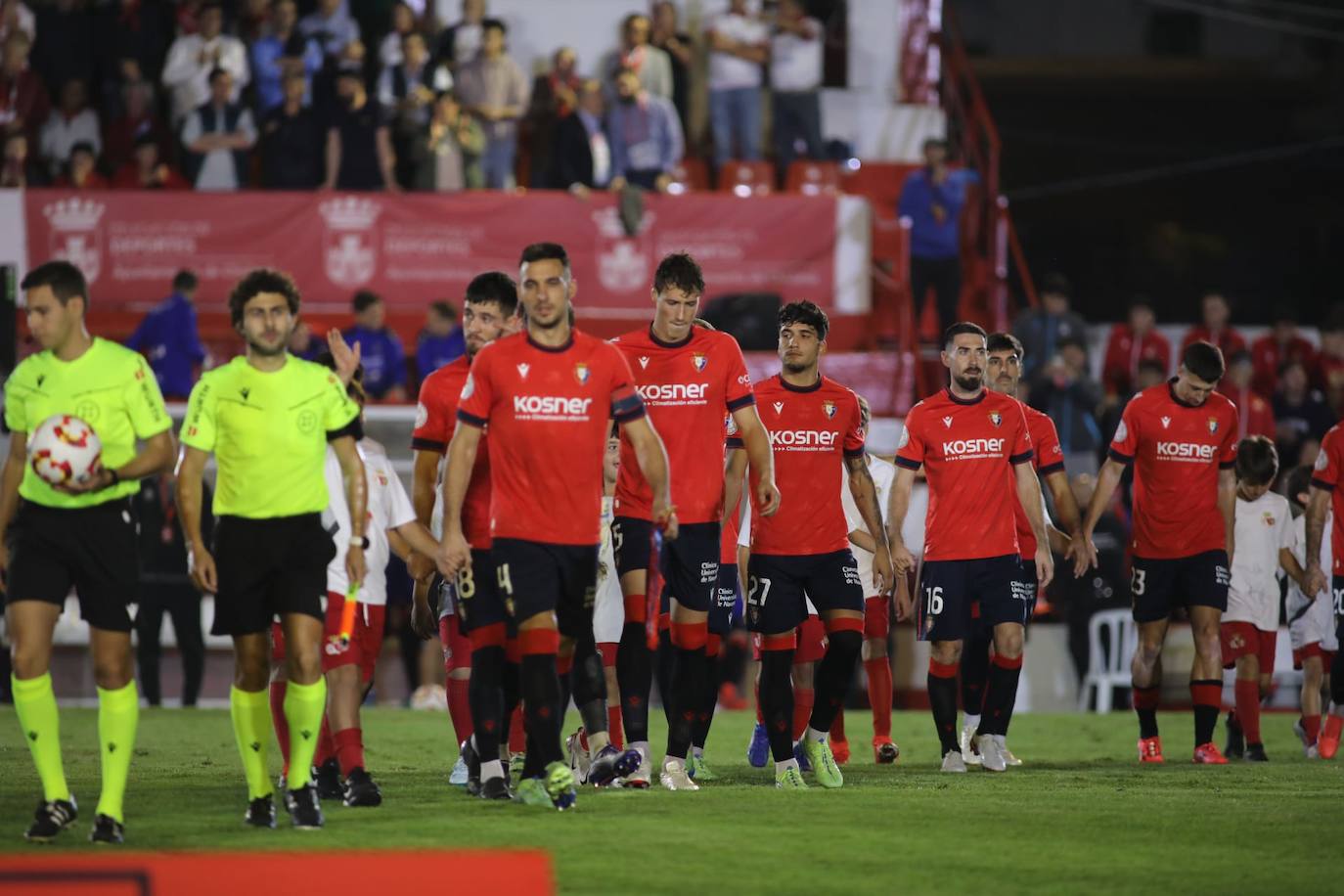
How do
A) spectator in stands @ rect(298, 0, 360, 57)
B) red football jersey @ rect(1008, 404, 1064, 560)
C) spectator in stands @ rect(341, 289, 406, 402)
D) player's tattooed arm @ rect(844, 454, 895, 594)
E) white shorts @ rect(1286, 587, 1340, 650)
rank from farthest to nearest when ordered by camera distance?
spectator in stands @ rect(298, 0, 360, 57), spectator in stands @ rect(341, 289, 406, 402), white shorts @ rect(1286, 587, 1340, 650), red football jersey @ rect(1008, 404, 1064, 560), player's tattooed arm @ rect(844, 454, 895, 594)

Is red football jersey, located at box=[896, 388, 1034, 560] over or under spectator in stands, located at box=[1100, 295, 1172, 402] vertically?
under

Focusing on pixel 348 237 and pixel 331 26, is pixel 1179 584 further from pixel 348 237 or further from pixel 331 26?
pixel 331 26

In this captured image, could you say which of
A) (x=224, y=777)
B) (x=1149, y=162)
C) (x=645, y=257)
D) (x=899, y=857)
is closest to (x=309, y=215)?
(x=645, y=257)

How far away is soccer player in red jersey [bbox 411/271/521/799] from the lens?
8.77 metres

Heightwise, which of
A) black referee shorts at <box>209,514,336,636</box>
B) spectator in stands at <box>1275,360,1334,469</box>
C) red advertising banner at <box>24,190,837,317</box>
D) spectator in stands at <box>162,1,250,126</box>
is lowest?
black referee shorts at <box>209,514,336,636</box>

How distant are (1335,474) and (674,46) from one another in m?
11.6

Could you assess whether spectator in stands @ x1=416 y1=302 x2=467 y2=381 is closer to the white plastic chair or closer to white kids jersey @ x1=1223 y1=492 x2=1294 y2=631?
the white plastic chair

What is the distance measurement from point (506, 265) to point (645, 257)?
1410 mm

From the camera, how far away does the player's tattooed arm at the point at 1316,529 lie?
40.4ft

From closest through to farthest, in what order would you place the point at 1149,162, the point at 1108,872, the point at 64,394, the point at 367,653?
the point at 1108,872 < the point at 64,394 < the point at 367,653 < the point at 1149,162

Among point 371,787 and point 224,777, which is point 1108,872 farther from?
point 224,777

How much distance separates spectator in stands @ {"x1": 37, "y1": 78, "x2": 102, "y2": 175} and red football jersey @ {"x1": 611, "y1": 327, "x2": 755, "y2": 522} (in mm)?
13399

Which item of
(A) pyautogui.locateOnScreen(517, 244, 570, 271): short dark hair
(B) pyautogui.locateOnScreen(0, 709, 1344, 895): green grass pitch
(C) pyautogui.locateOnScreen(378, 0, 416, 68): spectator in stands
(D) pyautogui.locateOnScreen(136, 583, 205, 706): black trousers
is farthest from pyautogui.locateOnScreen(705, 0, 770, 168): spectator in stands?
(A) pyautogui.locateOnScreen(517, 244, 570, 271): short dark hair

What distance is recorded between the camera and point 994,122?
41125mm
